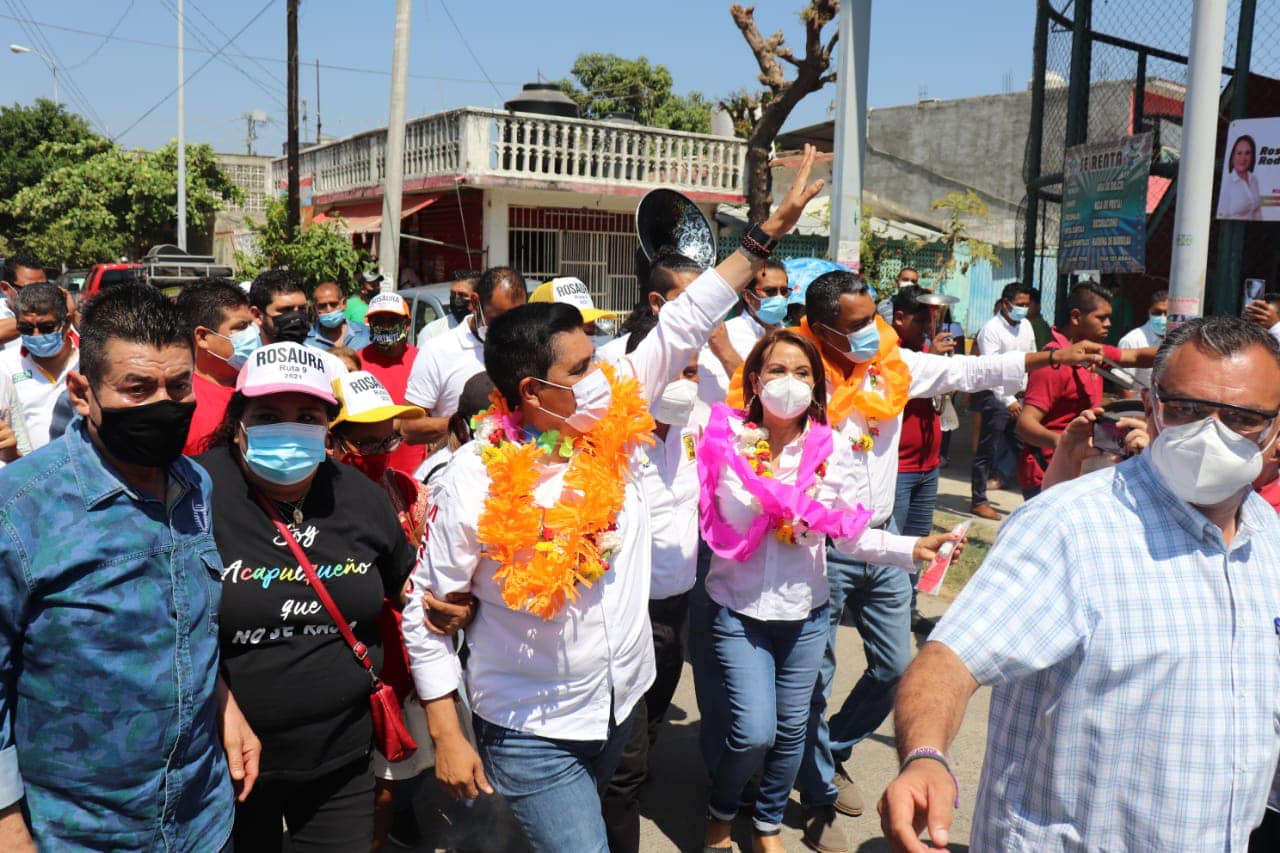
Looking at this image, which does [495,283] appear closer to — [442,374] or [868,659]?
[442,374]

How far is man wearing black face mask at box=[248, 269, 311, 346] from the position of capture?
510cm

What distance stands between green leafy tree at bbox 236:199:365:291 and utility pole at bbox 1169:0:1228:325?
9.90 m

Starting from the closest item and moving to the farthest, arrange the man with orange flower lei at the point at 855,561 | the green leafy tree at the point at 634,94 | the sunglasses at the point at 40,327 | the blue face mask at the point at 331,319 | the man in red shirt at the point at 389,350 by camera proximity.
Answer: the man with orange flower lei at the point at 855,561 → the sunglasses at the point at 40,327 → the man in red shirt at the point at 389,350 → the blue face mask at the point at 331,319 → the green leafy tree at the point at 634,94

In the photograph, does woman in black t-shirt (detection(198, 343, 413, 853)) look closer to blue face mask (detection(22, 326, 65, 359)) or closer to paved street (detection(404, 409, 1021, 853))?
paved street (detection(404, 409, 1021, 853))

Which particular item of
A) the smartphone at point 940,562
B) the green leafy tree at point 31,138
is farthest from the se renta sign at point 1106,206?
the green leafy tree at point 31,138

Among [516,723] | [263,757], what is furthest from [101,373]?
[516,723]

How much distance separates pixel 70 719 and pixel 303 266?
12181mm

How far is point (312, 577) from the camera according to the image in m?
2.74

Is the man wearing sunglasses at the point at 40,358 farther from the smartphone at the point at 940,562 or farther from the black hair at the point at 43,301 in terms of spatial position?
the smartphone at the point at 940,562

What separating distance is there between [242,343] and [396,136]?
33.6ft

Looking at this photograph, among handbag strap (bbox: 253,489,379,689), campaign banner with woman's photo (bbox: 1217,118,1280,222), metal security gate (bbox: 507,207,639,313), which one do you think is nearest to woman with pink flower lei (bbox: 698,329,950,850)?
handbag strap (bbox: 253,489,379,689)

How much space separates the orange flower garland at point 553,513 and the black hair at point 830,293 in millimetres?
1815

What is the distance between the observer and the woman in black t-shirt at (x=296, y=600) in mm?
2688

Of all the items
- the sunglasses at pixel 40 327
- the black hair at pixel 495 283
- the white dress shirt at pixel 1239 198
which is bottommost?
the sunglasses at pixel 40 327
